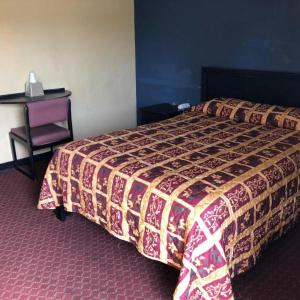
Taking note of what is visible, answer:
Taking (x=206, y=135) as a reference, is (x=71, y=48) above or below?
above

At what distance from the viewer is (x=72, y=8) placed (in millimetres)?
3949

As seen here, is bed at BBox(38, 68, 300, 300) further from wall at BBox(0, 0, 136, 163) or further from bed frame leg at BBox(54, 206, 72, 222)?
wall at BBox(0, 0, 136, 163)

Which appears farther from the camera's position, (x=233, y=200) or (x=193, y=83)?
(x=193, y=83)

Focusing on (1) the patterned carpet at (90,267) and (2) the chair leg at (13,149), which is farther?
(2) the chair leg at (13,149)

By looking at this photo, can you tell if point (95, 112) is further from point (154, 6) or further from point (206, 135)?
point (206, 135)

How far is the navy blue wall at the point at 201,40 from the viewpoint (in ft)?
10.7

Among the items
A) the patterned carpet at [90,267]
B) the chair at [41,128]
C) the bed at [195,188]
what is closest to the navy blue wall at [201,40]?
the bed at [195,188]

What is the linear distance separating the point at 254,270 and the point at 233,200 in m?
0.59

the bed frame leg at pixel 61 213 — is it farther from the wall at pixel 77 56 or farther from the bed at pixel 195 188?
the wall at pixel 77 56

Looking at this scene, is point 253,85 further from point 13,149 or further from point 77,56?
point 13,149

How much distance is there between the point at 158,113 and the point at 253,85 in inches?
40.6

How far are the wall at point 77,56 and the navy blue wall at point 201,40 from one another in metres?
0.24

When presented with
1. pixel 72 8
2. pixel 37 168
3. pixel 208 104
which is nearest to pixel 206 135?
pixel 208 104

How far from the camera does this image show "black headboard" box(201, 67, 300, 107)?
326 centimetres
